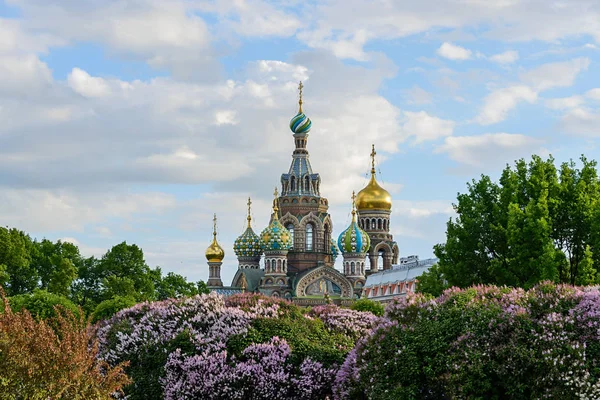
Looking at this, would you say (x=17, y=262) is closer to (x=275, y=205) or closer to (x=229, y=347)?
(x=229, y=347)

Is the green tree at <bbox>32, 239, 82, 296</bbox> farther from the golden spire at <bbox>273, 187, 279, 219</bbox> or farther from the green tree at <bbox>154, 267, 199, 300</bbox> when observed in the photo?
the golden spire at <bbox>273, 187, 279, 219</bbox>

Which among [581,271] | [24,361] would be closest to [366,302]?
[581,271]

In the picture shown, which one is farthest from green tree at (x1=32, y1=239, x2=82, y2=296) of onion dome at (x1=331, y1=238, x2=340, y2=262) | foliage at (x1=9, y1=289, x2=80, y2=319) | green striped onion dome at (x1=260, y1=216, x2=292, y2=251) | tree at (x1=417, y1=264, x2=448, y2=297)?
onion dome at (x1=331, y1=238, x2=340, y2=262)

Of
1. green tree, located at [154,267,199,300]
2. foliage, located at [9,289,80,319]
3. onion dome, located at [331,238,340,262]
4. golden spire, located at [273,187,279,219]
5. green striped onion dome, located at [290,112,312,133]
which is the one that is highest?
green striped onion dome, located at [290,112,312,133]

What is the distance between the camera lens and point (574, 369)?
17.6 m

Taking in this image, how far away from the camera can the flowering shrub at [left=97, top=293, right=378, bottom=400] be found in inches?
885

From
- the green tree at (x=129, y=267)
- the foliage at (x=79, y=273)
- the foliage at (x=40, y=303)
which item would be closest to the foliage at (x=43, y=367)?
the foliage at (x=40, y=303)

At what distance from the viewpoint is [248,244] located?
3979 inches

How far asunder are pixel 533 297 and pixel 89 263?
50.1 metres

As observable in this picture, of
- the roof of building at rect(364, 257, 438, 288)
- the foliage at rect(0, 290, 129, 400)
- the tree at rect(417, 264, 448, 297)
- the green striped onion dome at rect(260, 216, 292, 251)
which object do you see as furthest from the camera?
the green striped onion dome at rect(260, 216, 292, 251)

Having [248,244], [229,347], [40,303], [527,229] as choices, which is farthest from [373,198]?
[229,347]

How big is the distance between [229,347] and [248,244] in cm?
7788

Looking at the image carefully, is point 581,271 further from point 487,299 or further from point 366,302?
point 366,302

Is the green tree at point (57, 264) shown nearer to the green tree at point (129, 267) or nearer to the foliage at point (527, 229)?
the green tree at point (129, 267)
